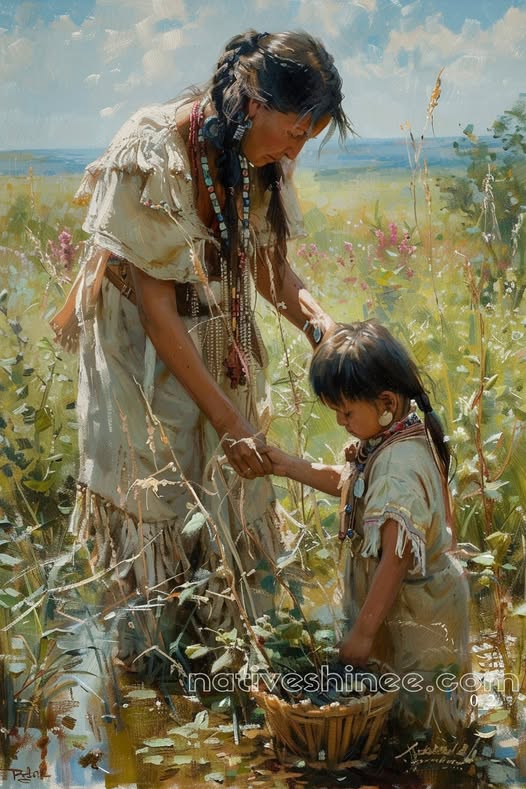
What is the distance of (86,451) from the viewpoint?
313 cm

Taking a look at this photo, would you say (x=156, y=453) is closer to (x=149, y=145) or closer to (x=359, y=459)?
(x=359, y=459)

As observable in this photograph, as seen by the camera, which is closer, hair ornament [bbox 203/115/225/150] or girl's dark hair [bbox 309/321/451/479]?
girl's dark hair [bbox 309/321/451/479]

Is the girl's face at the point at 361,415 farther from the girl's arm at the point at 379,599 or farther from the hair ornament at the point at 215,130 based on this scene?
the hair ornament at the point at 215,130

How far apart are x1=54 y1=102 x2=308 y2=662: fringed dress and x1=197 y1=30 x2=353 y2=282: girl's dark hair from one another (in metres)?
0.15

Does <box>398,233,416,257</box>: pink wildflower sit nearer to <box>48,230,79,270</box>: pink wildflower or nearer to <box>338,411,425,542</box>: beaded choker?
<box>338,411,425,542</box>: beaded choker

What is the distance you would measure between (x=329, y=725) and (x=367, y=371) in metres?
0.88

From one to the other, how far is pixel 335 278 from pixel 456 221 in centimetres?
40

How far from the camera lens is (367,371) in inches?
105

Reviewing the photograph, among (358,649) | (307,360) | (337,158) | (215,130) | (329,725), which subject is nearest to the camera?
(329,725)

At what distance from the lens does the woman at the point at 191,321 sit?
281cm

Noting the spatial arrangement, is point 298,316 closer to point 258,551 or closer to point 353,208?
point 353,208

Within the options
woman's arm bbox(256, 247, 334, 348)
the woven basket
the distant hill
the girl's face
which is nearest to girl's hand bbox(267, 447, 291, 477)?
the girl's face
